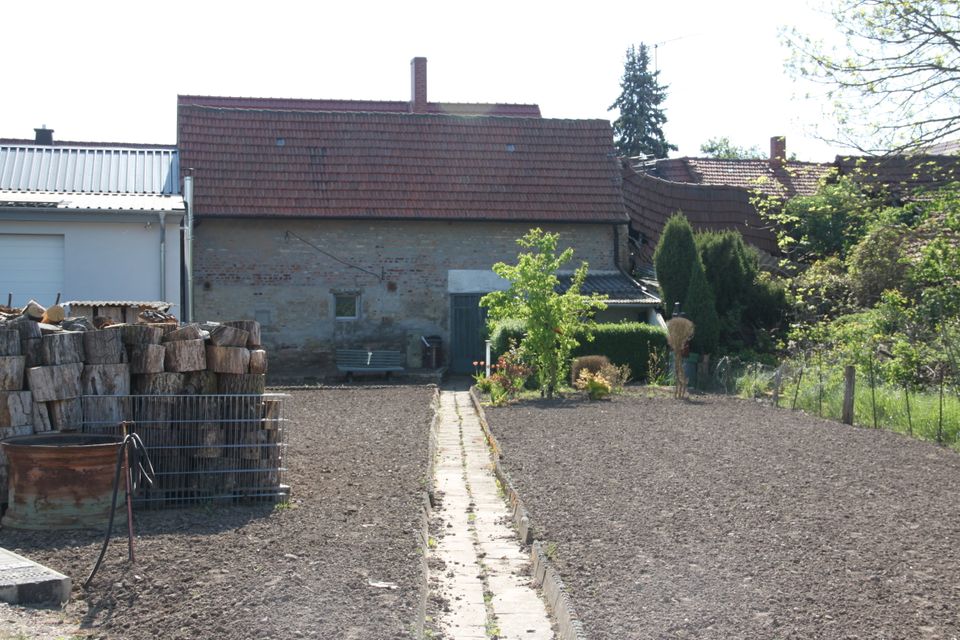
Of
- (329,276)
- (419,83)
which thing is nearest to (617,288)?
(329,276)

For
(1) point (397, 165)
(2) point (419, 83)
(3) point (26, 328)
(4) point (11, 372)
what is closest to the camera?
(4) point (11, 372)

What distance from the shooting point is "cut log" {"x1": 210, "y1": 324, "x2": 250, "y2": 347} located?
29.1ft

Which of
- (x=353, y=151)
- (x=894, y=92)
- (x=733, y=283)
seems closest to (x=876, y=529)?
(x=894, y=92)

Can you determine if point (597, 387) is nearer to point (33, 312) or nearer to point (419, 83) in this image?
point (33, 312)

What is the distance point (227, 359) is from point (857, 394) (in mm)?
10889

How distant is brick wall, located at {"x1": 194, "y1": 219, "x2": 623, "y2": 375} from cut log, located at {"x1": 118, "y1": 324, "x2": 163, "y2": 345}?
57.5ft

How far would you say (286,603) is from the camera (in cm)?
582

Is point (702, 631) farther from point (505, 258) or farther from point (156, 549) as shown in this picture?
point (505, 258)

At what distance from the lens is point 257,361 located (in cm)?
898

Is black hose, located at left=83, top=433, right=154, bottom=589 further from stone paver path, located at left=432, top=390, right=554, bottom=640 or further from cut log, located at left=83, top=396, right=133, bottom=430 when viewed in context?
stone paver path, located at left=432, top=390, right=554, bottom=640

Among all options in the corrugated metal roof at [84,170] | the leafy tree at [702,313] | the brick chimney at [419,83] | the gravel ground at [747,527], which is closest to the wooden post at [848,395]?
the gravel ground at [747,527]

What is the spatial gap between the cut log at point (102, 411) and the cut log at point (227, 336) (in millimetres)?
926

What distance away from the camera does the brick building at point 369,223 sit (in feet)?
86.5

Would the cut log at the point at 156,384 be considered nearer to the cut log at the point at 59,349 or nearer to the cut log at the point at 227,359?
the cut log at the point at 227,359
